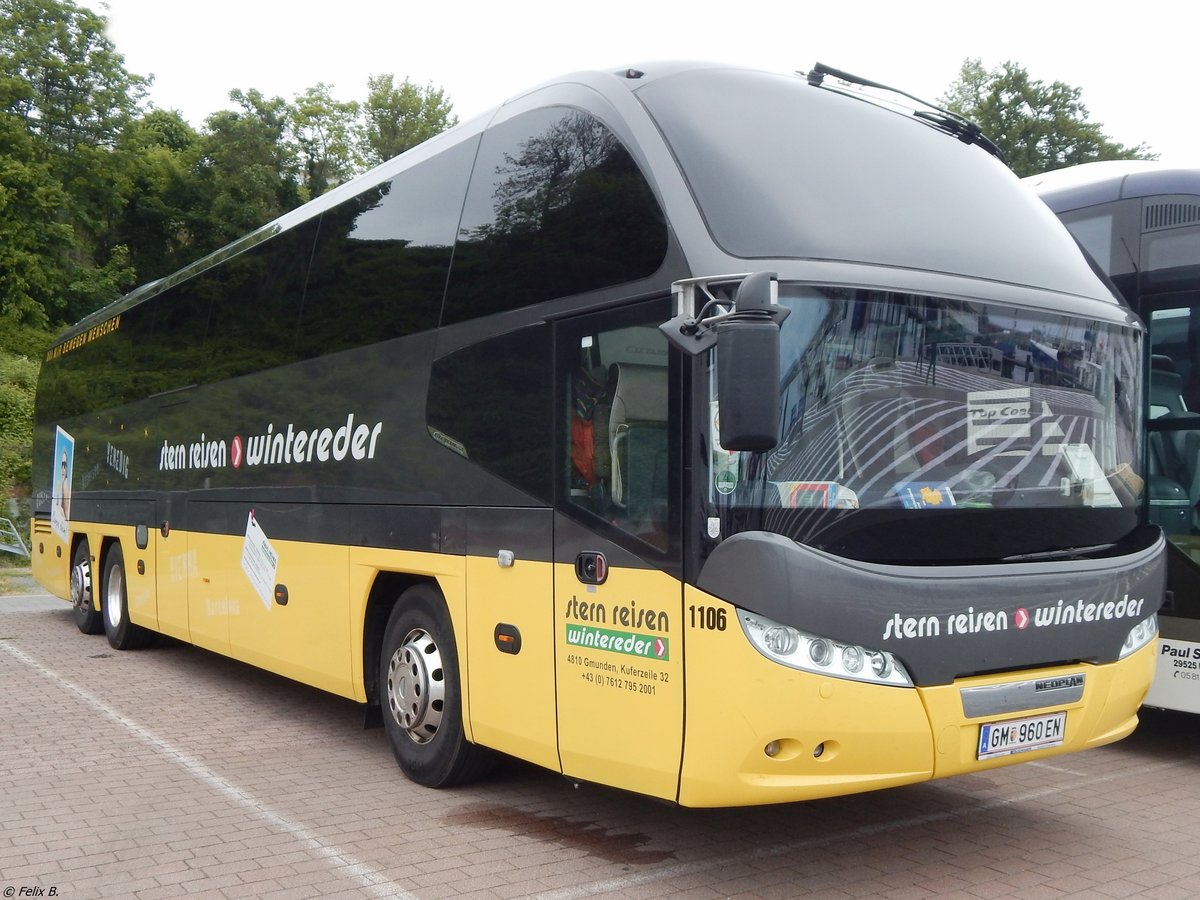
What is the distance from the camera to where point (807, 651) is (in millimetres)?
4469

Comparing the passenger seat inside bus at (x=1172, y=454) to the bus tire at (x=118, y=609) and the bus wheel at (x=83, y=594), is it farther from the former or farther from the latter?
the bus wheel at (x=83, y=594)

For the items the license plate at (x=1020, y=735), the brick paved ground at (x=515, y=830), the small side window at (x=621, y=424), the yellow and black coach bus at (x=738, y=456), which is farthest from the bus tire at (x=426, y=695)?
the license plate at (x=1020, y=735)

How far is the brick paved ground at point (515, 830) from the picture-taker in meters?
5.04

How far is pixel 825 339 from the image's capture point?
4.65m

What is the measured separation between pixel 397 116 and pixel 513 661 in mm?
60273

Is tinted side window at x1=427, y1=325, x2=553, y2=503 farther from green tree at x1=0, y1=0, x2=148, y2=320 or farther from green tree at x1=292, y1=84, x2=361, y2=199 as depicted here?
green tree at x1=292, y1=84, x2=361, y2=199

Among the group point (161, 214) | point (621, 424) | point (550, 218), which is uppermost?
point (161, 214)

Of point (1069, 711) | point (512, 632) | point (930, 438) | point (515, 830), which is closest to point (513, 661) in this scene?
point (512, 632)

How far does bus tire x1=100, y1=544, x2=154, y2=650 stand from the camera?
12297 mm

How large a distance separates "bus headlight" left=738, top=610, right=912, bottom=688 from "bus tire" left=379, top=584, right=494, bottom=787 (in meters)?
2.32

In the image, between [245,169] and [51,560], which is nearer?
[51,560]

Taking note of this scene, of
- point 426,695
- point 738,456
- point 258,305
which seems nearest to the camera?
point 738,456

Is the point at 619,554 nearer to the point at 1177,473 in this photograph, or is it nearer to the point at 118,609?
the point at 1177,473

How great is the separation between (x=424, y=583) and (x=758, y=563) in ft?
9.34
